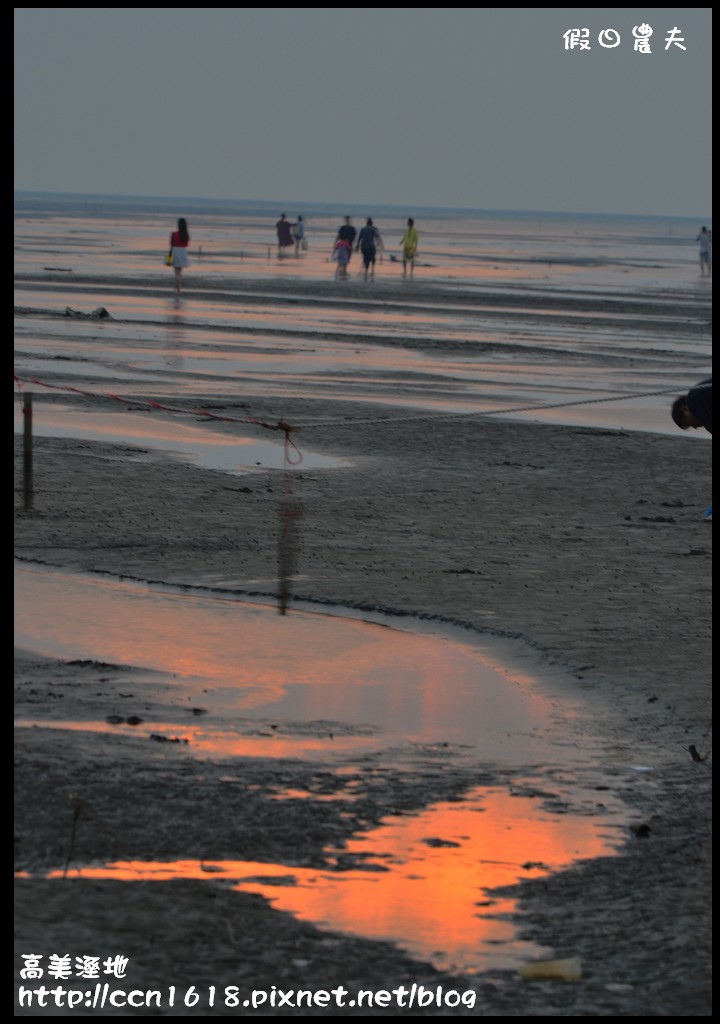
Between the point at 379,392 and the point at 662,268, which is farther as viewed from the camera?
the point at 662,268

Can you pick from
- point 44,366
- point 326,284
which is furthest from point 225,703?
point 326,284

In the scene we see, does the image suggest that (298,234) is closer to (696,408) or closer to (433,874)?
(696,408)

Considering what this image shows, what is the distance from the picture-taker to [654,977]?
211 inches

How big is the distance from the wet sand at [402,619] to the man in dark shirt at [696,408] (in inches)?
41.5

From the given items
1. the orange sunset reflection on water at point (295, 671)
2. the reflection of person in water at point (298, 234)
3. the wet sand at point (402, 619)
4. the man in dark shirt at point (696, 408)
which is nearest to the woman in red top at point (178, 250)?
the wet sand at point (402, 619)

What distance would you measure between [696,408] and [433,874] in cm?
591

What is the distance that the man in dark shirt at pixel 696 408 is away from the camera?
11.5 m

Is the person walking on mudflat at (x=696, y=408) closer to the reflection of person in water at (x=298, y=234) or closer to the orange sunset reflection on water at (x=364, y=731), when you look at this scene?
the orange sunset reflection on water at (x=364, y=731)

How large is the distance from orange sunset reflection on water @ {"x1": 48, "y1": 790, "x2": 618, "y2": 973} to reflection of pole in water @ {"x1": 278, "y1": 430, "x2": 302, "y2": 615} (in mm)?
3831

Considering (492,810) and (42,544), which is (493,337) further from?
(492,810)

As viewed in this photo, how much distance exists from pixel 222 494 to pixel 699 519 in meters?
3.87

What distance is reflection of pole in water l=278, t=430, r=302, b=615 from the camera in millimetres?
11039

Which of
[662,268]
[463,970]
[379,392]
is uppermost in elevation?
[662,268]

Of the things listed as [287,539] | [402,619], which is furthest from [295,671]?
[287,539]
